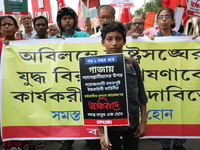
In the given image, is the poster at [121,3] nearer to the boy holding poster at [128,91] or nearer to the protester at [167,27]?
the protester at [167,27]

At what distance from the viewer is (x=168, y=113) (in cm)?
332

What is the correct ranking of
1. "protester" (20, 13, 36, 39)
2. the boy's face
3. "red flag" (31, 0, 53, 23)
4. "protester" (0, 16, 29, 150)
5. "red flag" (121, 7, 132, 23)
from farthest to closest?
1. "red flag" (121, 7, 132, 23)
2. "red flag" (31, 0, 53, 23)
3. "protester" (20, 13, 36, 39)
4. "protester" (0, 16, 29, 150)
5. the boy's face

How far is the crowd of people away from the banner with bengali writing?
0.68 feet

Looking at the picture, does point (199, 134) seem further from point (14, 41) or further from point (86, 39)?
point (14, 41)

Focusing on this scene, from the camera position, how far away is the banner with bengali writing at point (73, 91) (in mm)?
3297

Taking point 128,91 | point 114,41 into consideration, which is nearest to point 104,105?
point 128,91

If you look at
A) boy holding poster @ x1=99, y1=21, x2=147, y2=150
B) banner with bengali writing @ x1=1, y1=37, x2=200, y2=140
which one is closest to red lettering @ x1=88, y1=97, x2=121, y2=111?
boy holding poster @ x1=99, y1=21, x2=147, y2=150

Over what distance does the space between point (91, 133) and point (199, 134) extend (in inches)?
56.4

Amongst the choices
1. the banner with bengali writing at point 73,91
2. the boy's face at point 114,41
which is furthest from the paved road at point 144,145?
the boy's face at point 114,41

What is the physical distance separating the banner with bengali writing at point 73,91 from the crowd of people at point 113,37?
8.1 inches

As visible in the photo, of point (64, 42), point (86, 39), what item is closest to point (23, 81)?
point (64, 42)

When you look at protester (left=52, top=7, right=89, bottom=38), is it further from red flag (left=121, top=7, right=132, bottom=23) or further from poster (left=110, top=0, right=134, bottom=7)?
red flag (left=121, top=7, right=132, bottom=23)

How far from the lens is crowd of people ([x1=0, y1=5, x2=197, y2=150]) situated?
2.19 metres

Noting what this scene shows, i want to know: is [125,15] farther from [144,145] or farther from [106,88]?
[106,88]
